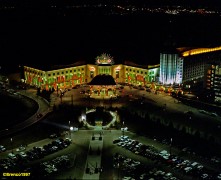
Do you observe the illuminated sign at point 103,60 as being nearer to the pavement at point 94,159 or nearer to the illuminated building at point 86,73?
the illuminated building at point 86,73

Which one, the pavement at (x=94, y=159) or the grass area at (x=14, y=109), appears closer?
the pavement at (x=94, y=159)

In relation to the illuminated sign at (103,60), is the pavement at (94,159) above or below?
below

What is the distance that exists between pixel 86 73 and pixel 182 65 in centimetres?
3457

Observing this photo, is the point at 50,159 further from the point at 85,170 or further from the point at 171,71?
the point at 171,71

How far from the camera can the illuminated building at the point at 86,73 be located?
122312 millimetres

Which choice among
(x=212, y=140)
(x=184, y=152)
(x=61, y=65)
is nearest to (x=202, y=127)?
(x=212, y=140)

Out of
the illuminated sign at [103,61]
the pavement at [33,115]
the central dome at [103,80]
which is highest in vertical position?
the illuminated sign at [103,61]

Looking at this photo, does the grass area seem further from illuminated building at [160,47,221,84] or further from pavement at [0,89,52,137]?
illuminated building at [160,47,221,84]

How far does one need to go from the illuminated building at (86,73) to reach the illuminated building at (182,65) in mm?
5491

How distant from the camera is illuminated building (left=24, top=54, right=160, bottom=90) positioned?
122 m

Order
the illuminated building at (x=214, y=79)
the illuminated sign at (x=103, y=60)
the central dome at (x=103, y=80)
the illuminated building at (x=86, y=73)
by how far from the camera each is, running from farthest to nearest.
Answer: the illuminated sign at (x=103, y=60), the illuminated building at (x=86, y=73), the central dome at (x=103, y=80), the illuminated building at (x=214, y=79)

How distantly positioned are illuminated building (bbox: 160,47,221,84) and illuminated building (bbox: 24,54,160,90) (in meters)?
5.49

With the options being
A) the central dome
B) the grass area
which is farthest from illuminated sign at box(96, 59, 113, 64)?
the grass area

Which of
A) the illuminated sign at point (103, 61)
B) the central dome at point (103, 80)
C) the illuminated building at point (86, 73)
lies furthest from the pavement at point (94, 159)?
the illuminated sign at point (103, 61)
